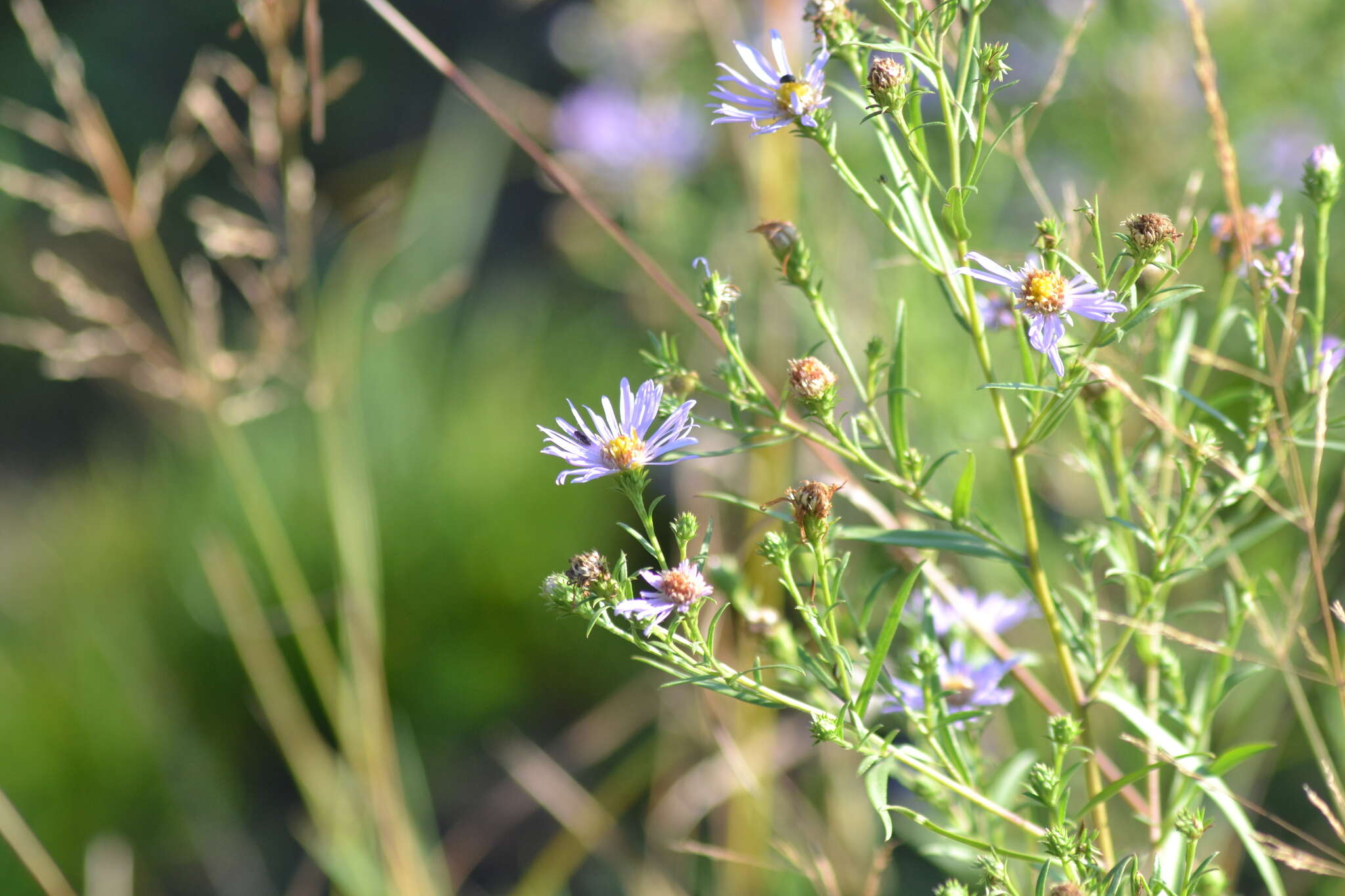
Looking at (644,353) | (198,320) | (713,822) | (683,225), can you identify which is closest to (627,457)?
(644,353)

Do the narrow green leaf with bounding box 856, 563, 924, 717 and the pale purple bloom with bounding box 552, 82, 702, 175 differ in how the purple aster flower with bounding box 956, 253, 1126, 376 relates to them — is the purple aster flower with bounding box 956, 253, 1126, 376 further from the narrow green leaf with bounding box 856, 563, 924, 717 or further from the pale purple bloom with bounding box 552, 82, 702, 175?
the pale purple bloom with bounding box 552, 82, 702, 175

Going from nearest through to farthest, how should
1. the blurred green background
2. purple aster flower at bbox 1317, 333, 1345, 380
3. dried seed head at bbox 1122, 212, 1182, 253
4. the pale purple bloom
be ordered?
1. dried seed head at bbox 1122, 212, 1182, 253
2. purple aster flower at bbox 1317, 333, 1345, 380
3. the blurred green background
4. the pale purple bloom

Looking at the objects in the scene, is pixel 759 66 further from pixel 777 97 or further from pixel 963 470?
pixel 963 470

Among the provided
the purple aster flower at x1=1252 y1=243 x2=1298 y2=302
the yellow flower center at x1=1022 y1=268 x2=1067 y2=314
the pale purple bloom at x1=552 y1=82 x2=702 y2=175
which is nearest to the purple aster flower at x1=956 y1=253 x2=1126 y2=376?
the yellow flower center at x1=1022 y1=268 x2=1067 y2=314

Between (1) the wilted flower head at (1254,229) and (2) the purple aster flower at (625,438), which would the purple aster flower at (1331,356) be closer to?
(1) the wilted flower head at (1254,229)

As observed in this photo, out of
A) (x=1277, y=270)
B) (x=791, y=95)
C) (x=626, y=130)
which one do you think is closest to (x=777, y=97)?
(x=791, y=95)

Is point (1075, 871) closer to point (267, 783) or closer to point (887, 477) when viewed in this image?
point (887, 477)
